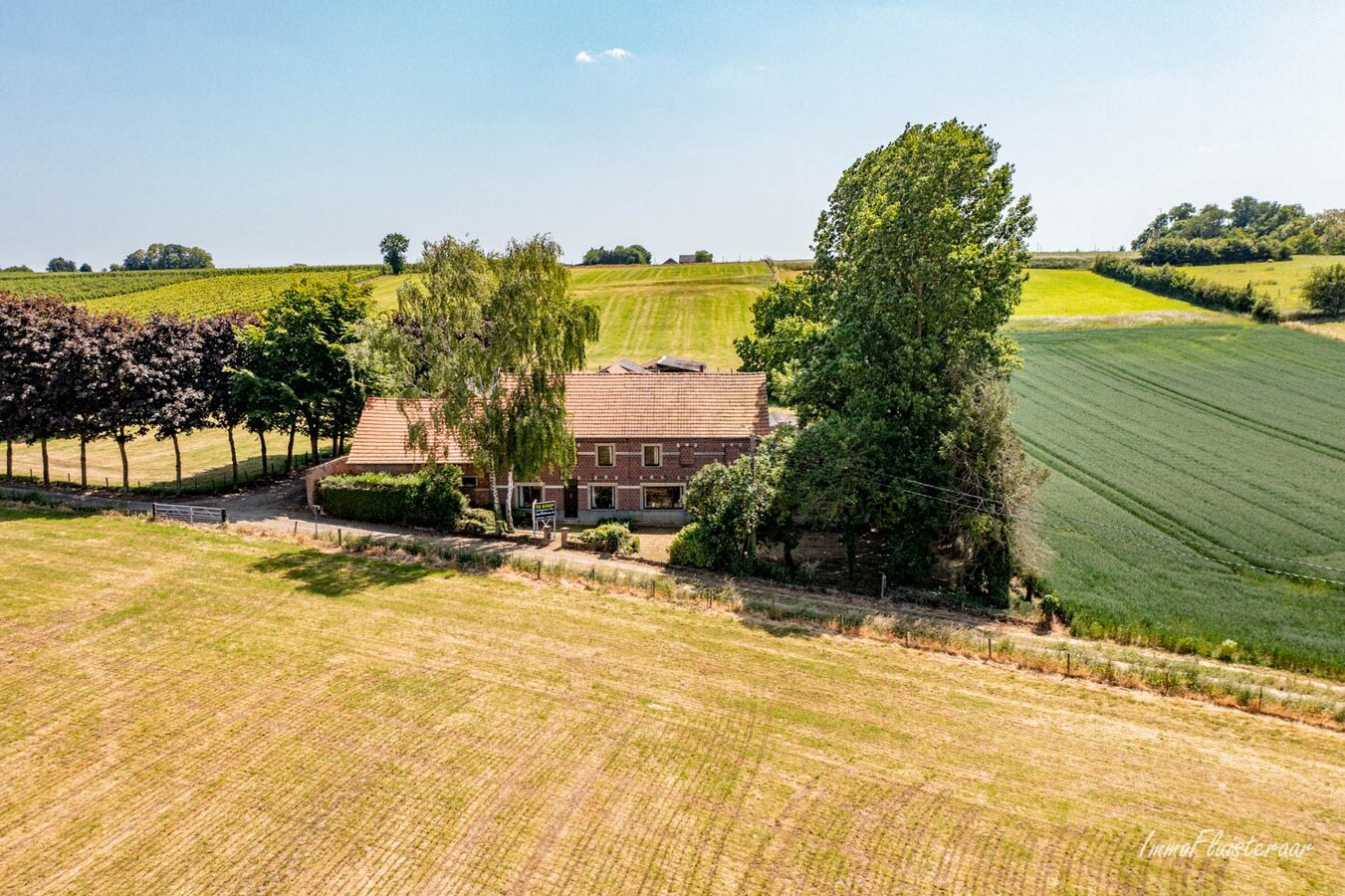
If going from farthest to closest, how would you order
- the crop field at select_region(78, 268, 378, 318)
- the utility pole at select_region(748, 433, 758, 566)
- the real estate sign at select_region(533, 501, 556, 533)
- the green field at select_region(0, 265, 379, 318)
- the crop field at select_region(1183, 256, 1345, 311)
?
the green field at select_region(0, 265, 379, 318), the crop field at select_region(78, 268, 378, 318), the crop field at select_region(1183, 256, 1345, 311), the real estate sign at select_region(533, 501, 556, 533), the utility pole at select_region(748, 433, 758, 566)

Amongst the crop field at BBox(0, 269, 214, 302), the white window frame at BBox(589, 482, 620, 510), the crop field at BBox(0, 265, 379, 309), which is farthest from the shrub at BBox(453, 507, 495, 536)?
the crop field at BBox(0, 269, 214, 302)

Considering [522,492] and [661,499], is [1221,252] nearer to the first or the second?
[661,499]

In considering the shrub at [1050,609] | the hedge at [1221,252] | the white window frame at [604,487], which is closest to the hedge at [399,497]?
the white window frame at [604,487]

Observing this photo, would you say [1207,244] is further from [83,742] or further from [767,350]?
[83,742]

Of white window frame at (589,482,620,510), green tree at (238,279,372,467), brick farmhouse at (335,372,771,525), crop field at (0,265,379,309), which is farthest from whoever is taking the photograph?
crop field at (0,265,379,309)

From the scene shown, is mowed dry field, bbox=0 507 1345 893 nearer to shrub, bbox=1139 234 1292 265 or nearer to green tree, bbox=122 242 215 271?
shrub, bbox=1139 234 1292 265
